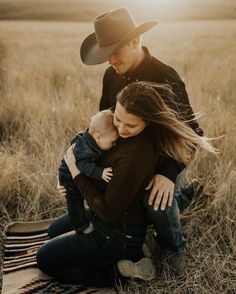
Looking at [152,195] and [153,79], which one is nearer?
[152,195]

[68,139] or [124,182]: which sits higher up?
[124,182]

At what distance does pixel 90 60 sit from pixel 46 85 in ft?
12.5

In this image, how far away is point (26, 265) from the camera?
9.67 ft

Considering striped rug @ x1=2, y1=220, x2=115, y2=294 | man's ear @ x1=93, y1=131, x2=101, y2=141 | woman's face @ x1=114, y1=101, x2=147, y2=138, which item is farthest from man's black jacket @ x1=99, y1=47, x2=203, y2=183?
striped rug @ x1=2, y1=220, x2=115, y2=294

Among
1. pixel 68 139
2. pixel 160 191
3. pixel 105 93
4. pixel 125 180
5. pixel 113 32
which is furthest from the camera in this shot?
pixel 68 139

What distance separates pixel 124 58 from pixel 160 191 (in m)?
0.87

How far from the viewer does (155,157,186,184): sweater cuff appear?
2.68 m

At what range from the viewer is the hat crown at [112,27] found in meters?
2.82

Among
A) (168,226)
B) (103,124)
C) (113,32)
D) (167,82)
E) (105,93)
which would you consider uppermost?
(113,32)

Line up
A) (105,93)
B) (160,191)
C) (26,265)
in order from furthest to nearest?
(105,93), (26,265), (160,191)

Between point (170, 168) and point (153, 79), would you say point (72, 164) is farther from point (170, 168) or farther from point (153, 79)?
point (153, 79)

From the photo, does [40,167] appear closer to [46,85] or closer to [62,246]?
[62,246]

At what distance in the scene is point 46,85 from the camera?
657 centimetres

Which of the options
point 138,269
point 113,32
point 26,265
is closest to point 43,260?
point 26,265
